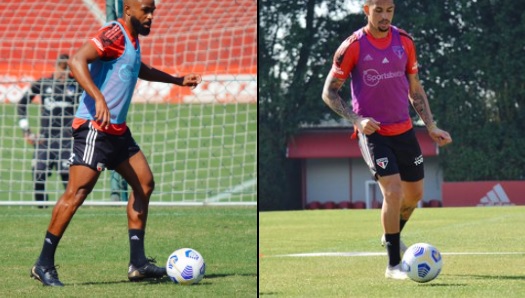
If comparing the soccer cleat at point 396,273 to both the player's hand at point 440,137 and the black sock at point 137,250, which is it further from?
the black sock at point 137,250

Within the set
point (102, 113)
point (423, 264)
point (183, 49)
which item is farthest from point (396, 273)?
point (183, 49)

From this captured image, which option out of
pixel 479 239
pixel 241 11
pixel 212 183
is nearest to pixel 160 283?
pixel 479 239

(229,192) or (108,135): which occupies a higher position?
(108,135)

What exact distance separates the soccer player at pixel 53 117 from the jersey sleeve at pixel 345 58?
295 inches

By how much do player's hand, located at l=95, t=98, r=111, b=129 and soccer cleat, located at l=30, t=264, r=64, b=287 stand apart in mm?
1116

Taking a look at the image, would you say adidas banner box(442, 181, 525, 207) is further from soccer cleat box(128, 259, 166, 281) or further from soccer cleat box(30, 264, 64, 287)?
soccer cleat box(30, 264, 64, 287)

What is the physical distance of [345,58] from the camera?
855 cm

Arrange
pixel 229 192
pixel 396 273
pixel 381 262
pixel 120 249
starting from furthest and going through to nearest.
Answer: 1. pixel 229 192
2. pixel 120 249
3. pixel 381 262
4. pixel 396 273

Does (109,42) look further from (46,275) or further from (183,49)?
(183,49)

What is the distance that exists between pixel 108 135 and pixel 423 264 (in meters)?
2.40

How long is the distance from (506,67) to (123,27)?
31950mm

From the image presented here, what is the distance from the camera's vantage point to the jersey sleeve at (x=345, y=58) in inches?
337

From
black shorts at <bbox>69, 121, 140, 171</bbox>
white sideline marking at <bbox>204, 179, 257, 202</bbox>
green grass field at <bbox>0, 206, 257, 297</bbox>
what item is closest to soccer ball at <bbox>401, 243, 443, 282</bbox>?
green grass field at <bbox>0, 206, 257, 297</bbox>

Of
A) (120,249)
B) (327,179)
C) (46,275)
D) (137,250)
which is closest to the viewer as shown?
(46,275)
